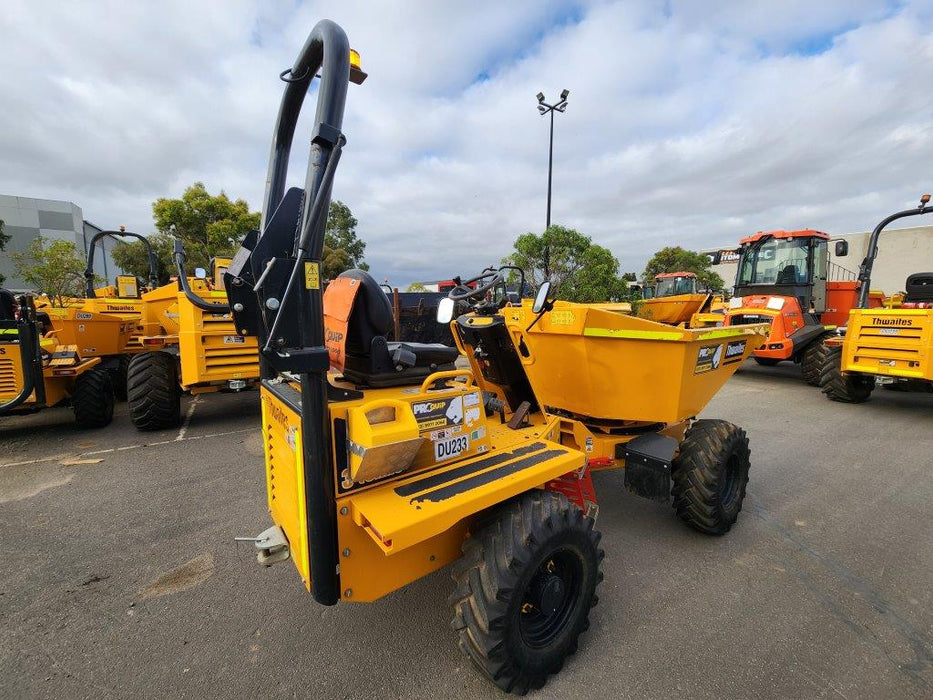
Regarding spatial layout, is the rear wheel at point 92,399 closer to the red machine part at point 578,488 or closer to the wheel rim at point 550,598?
the red machine part at point 578,488

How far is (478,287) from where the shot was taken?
3449 mm

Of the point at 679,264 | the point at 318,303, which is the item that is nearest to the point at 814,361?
the point at 318,303

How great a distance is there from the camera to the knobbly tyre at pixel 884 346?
6.06 metres

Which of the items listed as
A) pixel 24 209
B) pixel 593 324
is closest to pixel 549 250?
pixel 593 324

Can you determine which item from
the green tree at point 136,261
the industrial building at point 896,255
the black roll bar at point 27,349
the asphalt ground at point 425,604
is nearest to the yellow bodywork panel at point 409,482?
the asphalt ground at point 425,604

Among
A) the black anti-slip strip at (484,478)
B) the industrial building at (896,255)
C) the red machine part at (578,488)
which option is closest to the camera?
the black anti-slip strip at (484,478)

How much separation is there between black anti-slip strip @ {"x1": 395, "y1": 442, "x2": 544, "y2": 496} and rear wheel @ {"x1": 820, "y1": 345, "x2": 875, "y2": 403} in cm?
740

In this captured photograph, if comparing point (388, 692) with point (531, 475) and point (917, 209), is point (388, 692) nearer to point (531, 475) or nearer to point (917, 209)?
point (531, 475)

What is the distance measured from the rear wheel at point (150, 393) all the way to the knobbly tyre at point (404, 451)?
4294mm

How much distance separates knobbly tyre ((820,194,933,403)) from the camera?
6.06 m

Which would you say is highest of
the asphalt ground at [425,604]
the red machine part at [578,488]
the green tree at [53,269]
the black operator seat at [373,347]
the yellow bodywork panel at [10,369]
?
the green tree at [53,269]

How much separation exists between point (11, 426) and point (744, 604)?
8.77 m

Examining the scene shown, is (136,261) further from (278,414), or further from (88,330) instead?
(278,414)

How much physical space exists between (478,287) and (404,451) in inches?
74.2
